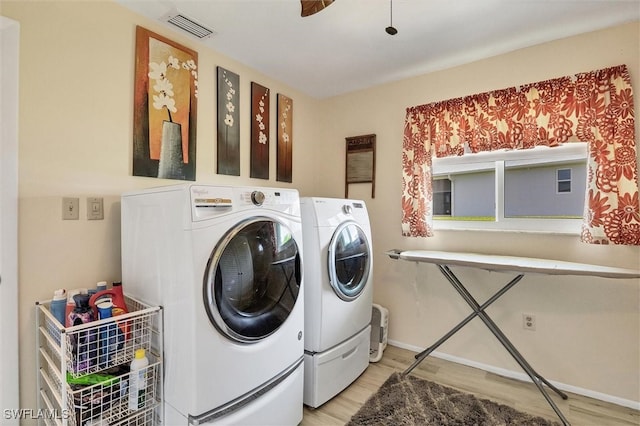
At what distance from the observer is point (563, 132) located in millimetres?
1939

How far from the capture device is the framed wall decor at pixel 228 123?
7.24 ft

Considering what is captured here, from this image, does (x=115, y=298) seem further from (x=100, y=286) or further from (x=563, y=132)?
(x=563, y=132)

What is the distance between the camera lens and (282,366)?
1.53m

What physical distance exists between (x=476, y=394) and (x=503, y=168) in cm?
161

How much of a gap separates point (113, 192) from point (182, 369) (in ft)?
3.44

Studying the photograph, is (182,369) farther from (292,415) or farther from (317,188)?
(317,188)

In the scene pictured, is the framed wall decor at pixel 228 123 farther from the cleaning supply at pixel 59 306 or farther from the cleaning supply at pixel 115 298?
the cleaning supply at pixel 59 306

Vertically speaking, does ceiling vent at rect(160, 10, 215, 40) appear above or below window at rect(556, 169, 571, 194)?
above

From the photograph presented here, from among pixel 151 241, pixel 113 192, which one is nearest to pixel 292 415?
pixel 151 241

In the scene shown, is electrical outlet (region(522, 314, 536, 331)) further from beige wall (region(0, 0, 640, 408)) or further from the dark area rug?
the dark area rug

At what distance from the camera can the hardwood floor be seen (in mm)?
1759

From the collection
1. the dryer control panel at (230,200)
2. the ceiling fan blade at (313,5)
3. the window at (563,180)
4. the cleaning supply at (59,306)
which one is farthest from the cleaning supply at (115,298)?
the window at (563,180)

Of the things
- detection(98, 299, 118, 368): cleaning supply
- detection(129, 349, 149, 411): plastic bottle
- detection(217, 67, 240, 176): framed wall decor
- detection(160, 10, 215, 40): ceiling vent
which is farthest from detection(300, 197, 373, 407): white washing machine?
detection(160, 10, 215, 40): ceiling vent

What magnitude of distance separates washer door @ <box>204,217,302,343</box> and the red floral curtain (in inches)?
52.6
